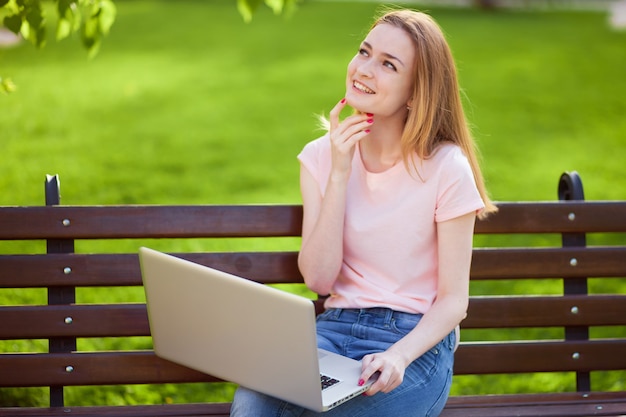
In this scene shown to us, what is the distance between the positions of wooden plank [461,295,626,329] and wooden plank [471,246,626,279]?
0.27 feet

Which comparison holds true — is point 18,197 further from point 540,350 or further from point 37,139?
point 540,350

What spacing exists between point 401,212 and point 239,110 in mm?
5857

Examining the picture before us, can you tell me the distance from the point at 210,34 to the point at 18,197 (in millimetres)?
5365

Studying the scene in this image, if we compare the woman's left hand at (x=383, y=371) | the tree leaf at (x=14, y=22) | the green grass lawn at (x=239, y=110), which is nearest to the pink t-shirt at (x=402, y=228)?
the woman's left hand at (x=383, y=371)

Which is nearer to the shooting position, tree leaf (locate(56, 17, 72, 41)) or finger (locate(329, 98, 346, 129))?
finger (locate(329, 98, 346, 129))

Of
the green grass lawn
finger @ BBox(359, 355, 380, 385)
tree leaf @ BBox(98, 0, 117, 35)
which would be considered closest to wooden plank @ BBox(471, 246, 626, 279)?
finger @ BBox(359, 355, 380, 385)

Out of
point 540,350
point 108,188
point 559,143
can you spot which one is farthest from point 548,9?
point 540,350

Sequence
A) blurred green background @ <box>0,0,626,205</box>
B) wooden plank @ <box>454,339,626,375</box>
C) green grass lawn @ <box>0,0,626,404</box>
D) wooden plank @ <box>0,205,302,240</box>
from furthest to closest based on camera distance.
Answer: blurred green background @ <box>0,0,626,205</box>, green grass lawn @ <box>0,0,626,404</box>, wooden plank @ <box>454,339,626,375</box>, wooden plank @ <box>0,205,302,240</box>

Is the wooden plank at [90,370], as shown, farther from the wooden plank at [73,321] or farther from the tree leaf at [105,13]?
the tree leaf at [105,13]

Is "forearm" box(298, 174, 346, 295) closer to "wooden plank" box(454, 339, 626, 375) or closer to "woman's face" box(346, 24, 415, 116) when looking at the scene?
"woman's face" box(346, 24, 415, 116)

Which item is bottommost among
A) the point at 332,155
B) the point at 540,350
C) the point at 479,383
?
the point at 479,383

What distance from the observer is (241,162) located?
285 inches

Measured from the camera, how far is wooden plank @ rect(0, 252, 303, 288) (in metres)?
3.03

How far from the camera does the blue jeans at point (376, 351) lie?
97.3 inches
